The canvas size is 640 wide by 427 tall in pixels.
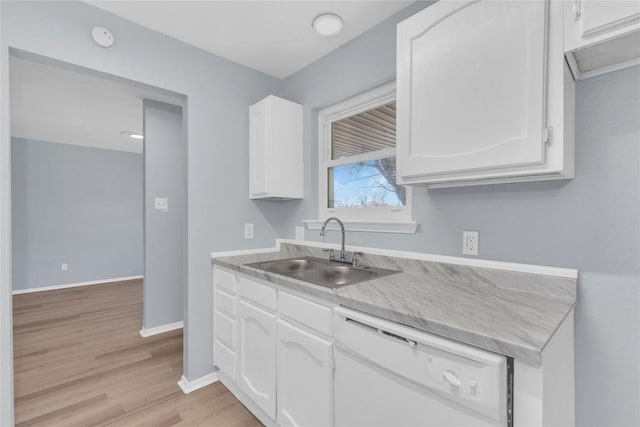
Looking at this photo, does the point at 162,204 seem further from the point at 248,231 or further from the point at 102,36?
the point at 102,36

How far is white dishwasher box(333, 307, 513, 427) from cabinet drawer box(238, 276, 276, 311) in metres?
0.50

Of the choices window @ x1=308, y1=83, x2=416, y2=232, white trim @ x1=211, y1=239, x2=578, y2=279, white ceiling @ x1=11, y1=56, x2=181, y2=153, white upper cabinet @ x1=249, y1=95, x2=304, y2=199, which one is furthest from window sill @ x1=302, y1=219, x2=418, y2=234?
white ceiling @ x1=11, y1=56, x2=181, y2=153

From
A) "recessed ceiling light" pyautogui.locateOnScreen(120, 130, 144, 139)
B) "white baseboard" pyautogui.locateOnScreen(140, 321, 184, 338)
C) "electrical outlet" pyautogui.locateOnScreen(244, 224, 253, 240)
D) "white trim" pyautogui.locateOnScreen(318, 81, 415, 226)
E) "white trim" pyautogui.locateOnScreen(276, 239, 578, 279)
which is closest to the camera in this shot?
"white trim" pyautogui.locateOnScreen(276, 239, 578, 279)

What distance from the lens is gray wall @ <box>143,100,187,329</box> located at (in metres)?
3.03

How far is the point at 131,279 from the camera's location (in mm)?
5512

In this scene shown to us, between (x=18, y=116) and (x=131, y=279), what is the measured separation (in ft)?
10.1

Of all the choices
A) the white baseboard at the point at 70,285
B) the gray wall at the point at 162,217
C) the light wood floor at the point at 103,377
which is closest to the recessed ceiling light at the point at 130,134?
the gray wall at the point at 162,217

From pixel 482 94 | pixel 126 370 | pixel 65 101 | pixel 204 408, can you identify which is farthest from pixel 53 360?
pixel 482 94

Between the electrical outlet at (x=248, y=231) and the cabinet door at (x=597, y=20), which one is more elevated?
the cabinet door at (x=597, y=20)

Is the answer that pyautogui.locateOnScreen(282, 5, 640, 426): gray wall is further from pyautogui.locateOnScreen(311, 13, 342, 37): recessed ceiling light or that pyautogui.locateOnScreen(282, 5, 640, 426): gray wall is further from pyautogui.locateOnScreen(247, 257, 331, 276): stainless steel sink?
pyautogui.locateOnScreen(311, 13, 342, 37): recessed ceiling light

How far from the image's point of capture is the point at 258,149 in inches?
89.8

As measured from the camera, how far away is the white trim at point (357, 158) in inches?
73.3

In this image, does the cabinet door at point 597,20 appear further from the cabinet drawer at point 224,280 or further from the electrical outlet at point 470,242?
the cabinet drawer at point 224,280

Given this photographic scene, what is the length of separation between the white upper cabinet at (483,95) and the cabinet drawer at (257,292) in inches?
37.1
